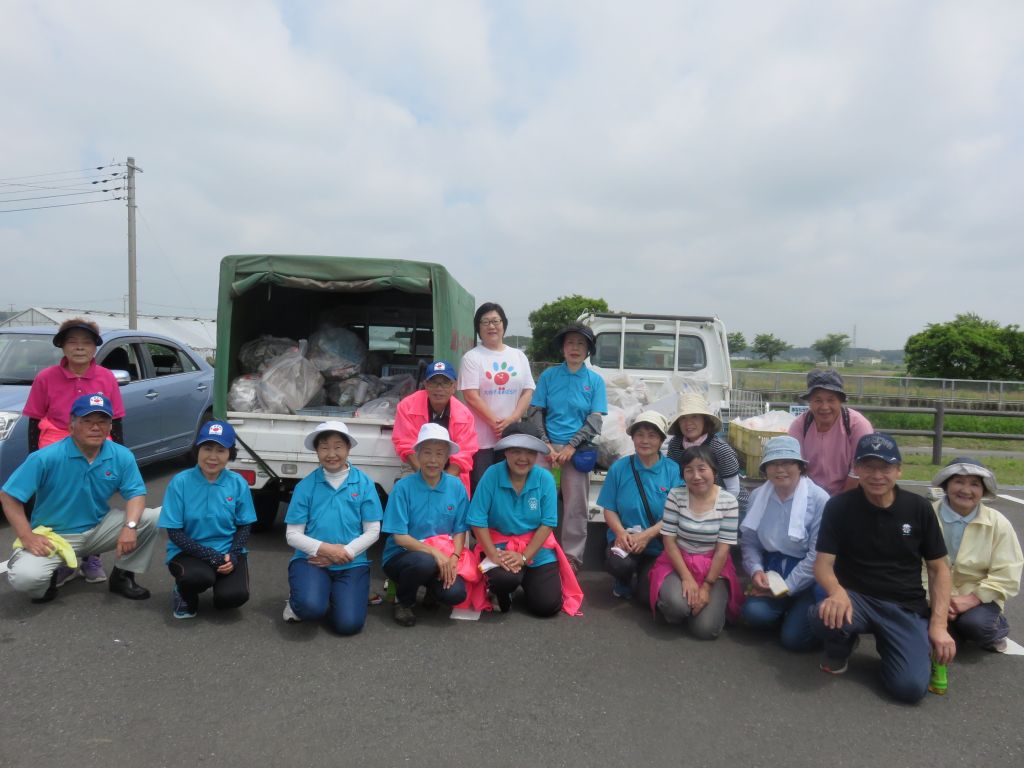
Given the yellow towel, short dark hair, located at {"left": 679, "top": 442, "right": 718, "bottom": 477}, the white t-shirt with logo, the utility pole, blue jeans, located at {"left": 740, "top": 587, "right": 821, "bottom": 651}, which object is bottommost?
blue jeans, located at {"left": 740, "top": 587, "right": 821, "bottom": 651}

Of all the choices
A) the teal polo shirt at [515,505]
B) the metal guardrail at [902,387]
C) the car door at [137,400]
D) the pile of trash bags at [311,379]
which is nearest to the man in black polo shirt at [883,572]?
the teal polo shirt at [515,505]

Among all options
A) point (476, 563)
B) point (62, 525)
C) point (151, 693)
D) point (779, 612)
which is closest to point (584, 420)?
point (476, 563)

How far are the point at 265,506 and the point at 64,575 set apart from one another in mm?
1622

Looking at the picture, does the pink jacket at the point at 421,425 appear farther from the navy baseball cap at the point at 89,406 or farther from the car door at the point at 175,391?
the car door at the point at 175,391

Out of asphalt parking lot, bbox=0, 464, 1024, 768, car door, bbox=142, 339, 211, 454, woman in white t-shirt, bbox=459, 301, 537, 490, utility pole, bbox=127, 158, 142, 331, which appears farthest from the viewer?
utility pole, bbox=127, 158, 142, 331

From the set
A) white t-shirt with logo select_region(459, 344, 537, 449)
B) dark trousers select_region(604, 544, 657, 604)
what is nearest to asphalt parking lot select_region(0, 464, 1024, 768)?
dark trousers select_region(604, 544, 657, 604)

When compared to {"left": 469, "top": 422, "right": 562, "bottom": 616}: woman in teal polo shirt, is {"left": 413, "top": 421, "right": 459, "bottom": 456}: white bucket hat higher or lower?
higher

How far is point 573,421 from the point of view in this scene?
509 centimetres

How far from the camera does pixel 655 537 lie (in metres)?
4.57

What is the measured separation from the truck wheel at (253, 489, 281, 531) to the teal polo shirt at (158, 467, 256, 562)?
1494 mm

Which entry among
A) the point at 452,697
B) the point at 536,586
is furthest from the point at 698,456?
the point at 452,697

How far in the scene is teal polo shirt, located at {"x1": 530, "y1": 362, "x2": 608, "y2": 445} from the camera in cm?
508

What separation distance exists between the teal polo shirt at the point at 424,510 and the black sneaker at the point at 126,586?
1596 millimetres

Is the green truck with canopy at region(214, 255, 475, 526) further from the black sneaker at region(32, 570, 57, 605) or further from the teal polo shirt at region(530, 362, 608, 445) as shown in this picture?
the black sneaker at region(32, 570, 57, 605)
